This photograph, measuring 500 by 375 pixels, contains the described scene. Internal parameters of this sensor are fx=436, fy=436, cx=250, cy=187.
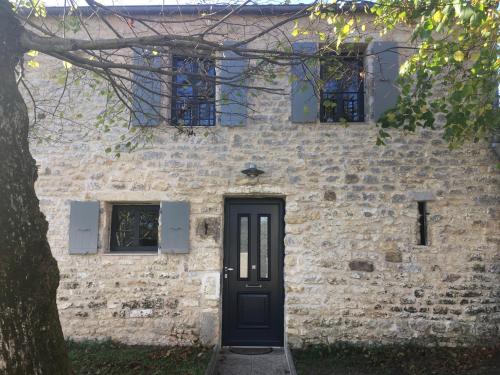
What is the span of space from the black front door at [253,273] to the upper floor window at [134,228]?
1.10 m

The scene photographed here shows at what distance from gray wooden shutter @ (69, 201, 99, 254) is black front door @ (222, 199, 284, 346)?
74.5 inches

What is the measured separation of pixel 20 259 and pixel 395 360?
4.74m

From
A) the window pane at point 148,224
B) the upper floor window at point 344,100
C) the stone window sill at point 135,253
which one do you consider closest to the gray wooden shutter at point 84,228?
the stone window sill at point 135,253

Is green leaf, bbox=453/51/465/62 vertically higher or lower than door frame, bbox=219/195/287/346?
higher

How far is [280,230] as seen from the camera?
21.3 feet

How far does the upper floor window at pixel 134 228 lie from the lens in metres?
6.51

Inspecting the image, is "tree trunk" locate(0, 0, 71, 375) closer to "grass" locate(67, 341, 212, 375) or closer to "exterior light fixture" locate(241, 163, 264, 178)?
"grass" locate(67, 341, 212, 375)

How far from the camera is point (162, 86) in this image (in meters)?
6.57

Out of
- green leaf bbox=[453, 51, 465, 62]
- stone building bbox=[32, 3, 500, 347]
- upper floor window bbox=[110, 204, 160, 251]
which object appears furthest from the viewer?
upper floor window bbox=[110, 204, 160, 251]

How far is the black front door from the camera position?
630 cm

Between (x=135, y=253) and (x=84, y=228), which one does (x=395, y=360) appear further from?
(x=84, y=228)

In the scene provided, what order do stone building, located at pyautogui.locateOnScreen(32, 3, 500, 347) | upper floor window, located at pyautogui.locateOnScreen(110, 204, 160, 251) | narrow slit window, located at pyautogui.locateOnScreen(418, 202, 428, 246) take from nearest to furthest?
1. stone building, located at pyautogui.locateOnScreen(32, 3, 500, 347)
2. narrow slit window, located at pyautogui.locateOnScreen(418, 202, 428, 246)
3. upper floor window, located at pyautogui.locateOnScreen(110, 204, 160, 251)

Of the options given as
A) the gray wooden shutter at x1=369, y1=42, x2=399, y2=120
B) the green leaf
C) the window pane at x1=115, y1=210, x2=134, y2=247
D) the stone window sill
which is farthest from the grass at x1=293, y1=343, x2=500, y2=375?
the green leaf

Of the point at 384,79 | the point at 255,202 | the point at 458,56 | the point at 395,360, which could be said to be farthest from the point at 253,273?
the point at 458,56
